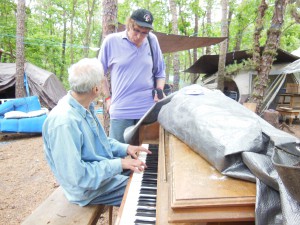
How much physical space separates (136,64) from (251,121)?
1.88 meters

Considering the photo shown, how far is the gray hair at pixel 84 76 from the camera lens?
1.96m

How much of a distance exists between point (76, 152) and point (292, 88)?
11470 mm

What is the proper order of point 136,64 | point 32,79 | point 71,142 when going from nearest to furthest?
point 71,142 < point 136,64 < point 32,79

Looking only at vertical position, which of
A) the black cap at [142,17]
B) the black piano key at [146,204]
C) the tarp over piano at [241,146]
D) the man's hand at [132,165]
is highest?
the black cap at [142,17]

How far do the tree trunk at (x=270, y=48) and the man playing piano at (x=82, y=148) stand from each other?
457 centimetres

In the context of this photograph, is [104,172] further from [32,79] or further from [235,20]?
[235,20]

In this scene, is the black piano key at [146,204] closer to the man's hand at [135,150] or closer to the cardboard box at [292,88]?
the man's hand at [135,150]

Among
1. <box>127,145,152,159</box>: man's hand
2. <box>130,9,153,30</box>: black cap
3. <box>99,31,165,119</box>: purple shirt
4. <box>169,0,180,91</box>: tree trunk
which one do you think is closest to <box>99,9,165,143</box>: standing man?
<box>99,31,165,119</box>: purple shirt

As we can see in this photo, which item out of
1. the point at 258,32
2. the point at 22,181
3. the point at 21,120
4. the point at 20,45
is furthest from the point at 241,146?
the point at 20,45

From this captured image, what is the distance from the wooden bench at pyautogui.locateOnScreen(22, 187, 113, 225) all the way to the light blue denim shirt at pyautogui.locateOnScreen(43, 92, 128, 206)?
7 cm

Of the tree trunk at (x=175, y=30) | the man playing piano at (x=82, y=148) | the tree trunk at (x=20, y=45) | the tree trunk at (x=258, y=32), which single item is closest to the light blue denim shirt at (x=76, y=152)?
the man playing piano at (x=82, y=148)

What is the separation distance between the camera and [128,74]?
296 centimetres

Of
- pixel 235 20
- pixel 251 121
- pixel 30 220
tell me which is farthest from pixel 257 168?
pixel 235 20

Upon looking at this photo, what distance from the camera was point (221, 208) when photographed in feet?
3.25
